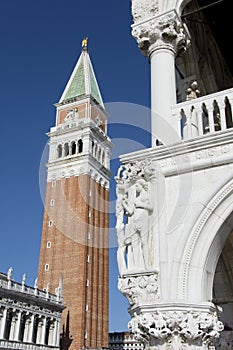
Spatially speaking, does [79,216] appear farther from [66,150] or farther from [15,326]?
[15,326]

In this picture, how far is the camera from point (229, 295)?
5.29 metres

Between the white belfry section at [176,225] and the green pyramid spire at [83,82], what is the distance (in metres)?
50.1

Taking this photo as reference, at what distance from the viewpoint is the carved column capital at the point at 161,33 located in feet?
17.4

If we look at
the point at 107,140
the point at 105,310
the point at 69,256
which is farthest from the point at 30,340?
the point at 107,140

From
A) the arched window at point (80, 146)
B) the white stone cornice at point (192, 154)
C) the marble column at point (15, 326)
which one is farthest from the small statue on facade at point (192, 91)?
the arched window at point (80, 146)

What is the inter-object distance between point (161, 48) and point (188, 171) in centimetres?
181

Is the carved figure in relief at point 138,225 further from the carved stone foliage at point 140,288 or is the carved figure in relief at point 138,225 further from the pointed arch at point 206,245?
the pointed arch at point 206,245

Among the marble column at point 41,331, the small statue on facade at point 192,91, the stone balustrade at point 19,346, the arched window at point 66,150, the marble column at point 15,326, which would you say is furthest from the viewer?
the arched window at point 66,150

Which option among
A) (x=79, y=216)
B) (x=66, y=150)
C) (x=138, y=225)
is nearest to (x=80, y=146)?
(x=66, y=150)

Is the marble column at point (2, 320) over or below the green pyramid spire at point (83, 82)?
below

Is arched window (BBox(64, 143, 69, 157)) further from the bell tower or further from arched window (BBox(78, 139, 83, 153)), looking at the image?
arched window (BBox(78, 139, 83, 153))

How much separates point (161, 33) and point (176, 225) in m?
2.49

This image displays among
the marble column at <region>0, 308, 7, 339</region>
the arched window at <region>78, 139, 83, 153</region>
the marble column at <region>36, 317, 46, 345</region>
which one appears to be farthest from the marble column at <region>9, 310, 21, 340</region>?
the arched window at <region>78, 139, 83, 153</region>

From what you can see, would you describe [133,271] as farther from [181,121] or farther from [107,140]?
[107,140]
